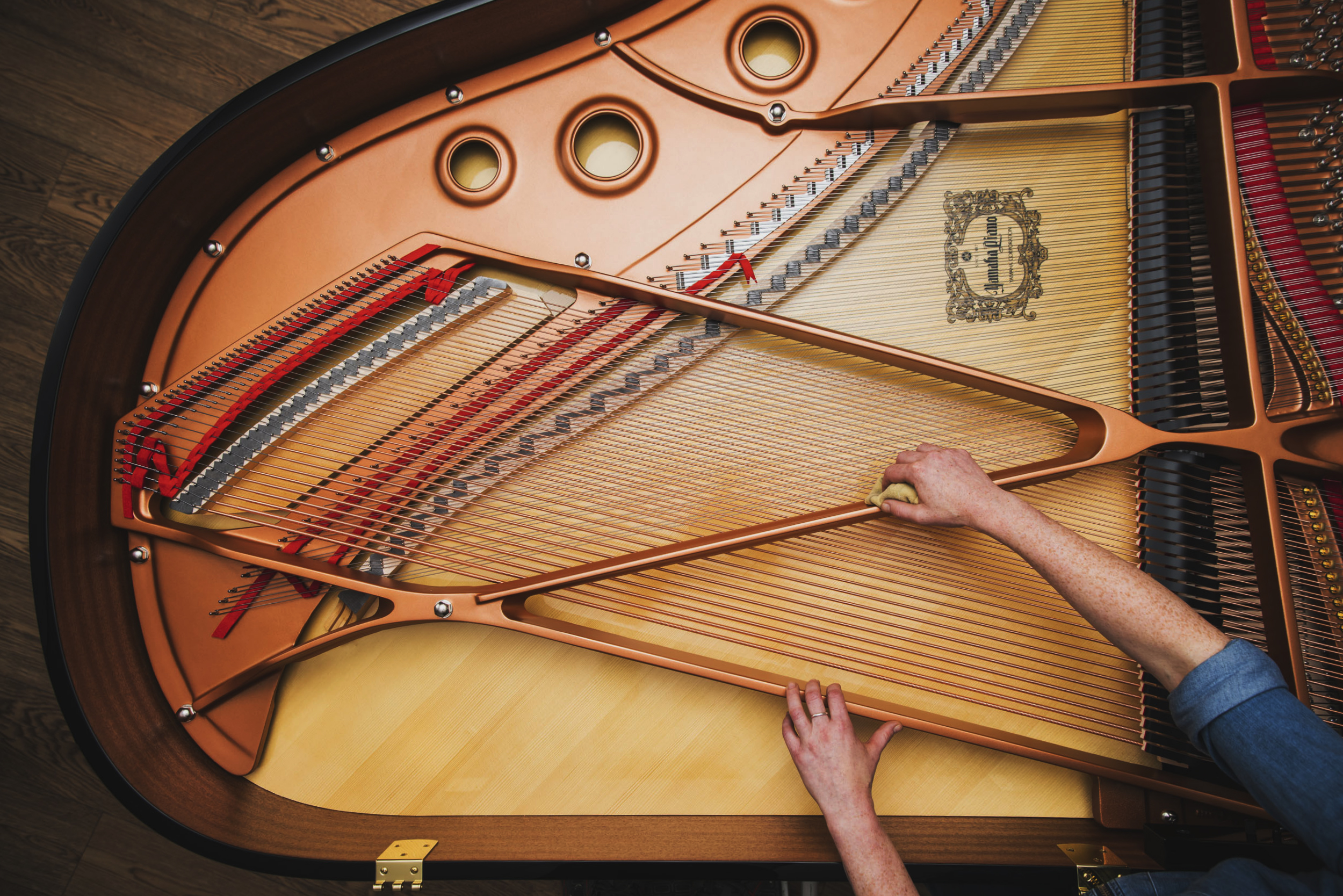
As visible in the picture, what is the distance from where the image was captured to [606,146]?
1.63m

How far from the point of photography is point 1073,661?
1.51 m

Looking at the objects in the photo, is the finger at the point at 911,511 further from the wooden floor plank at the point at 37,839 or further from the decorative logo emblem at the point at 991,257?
the wooden floor plank at the point at 37,839

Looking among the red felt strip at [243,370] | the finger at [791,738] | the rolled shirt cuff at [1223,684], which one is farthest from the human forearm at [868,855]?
the red felt strip at [243,370]

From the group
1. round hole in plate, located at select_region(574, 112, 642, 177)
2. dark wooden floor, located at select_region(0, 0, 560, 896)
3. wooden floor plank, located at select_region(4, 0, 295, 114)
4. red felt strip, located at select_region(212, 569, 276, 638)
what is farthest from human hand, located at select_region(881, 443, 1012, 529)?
wooden floor plank, located at select_region(4, 0, 295, 114)

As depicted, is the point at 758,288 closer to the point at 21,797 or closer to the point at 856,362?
the point at 856,362

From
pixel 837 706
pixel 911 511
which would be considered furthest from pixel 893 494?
pixel 837 706

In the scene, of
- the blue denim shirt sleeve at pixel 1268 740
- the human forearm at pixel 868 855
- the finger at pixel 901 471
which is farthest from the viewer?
the finger at pixel 901 471

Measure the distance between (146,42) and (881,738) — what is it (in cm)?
316

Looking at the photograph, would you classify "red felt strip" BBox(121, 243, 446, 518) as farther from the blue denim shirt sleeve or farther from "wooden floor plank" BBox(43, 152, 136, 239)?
the blue denim shirt sleeve

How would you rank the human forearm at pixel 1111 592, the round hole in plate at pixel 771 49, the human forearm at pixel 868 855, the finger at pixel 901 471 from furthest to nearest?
the round hole in plate at pixel 771 49
the finger at pixel 901 471
the human forearm at pixel 868 855
the human forearm at pixel 1111 592

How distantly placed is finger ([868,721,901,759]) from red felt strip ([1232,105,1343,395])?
1.21m

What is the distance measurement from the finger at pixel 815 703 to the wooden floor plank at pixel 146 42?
8.66 feet

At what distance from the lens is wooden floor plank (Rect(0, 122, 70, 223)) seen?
88.7 inches

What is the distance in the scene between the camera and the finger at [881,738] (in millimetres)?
1409
